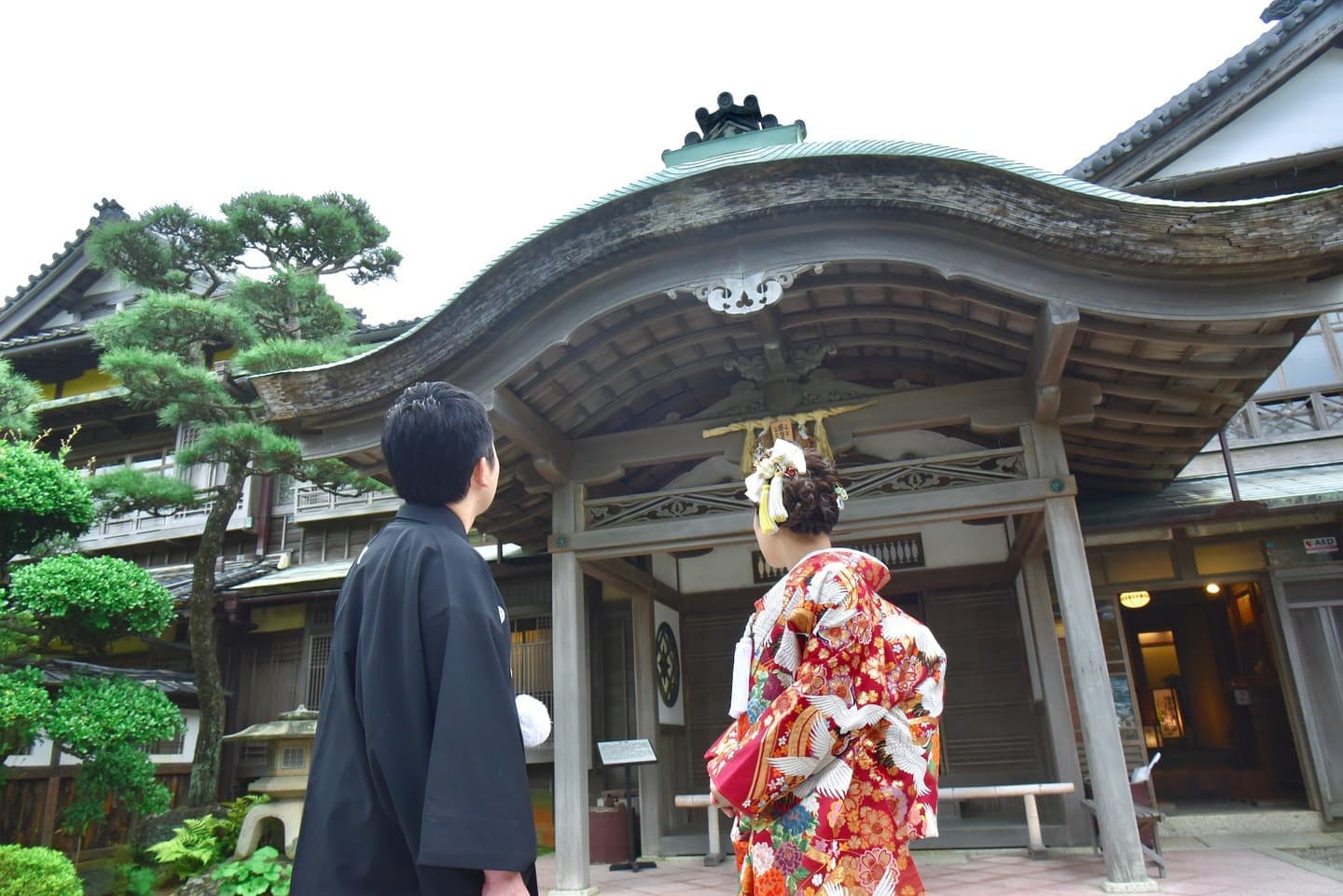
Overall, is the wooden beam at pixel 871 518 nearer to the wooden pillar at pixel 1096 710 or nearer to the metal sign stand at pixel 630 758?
the wooden pillar at pixel 1096 710

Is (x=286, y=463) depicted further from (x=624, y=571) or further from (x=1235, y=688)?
(x=1235, y=688)

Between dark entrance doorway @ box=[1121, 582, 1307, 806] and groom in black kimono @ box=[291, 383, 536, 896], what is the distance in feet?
27.7

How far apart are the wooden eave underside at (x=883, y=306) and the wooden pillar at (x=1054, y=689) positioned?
4.04 feet

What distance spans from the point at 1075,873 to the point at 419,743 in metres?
5.83

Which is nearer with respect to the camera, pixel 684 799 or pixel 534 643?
pixel 684 799

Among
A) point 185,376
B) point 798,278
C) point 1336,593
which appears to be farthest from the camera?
point 185,376

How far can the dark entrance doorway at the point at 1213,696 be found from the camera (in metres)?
9.44

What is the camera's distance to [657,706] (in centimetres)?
843

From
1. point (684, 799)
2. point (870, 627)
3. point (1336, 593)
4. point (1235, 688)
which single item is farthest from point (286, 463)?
point (1235, 688)

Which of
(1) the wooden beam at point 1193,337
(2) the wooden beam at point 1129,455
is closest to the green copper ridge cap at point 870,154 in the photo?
(1) the wooden beam at point 1193,337

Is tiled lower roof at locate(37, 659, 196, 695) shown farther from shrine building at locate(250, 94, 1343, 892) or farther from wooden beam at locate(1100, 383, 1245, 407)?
wooden beam at locate(1100, 383, 1245, 407)

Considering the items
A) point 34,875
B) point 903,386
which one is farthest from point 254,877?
point 903,386

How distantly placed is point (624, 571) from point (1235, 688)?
26.7 feet

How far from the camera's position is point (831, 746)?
219cm
